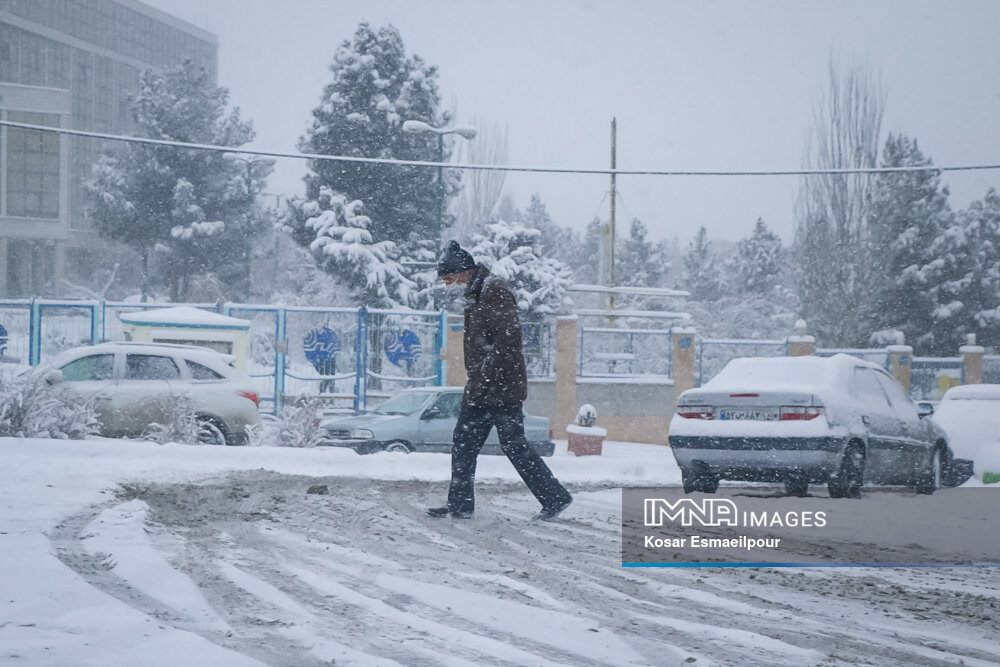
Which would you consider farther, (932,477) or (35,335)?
(35,335)

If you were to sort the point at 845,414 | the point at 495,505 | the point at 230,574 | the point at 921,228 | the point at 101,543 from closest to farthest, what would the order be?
the point at 230,574 < the point at 101,543 < the point at 495,505 < the point at 845,414 < the point at 921,228

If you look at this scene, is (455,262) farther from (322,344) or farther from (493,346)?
(322,344)

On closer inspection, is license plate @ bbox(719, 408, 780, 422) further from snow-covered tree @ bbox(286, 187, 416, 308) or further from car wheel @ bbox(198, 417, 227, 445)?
snow-covered tree @ bbox(286, 187, 416, 308)

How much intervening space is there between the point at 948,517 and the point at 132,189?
105 ft

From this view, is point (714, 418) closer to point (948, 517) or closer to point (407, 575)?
point (948, 517)

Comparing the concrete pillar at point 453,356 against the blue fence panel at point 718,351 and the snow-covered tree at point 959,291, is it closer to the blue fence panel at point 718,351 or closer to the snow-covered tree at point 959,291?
the blue fence panel at point 718,351

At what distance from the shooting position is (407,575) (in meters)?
4.87

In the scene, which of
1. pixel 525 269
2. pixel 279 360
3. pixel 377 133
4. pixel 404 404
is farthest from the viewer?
pixel 377 133

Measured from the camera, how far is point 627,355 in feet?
67.9

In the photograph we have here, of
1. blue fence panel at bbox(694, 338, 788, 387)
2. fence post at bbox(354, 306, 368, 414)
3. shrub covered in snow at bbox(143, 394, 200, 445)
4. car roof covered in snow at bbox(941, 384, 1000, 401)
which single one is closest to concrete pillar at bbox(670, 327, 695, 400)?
blue fence panel at bbox(694, 338, 788, 387)

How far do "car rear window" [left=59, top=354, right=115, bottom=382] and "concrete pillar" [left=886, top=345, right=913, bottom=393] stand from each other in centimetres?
1661

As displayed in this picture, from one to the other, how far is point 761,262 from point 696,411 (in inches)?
2187

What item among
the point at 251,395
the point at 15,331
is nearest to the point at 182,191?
the point at 15,331

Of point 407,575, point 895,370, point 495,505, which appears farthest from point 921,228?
point 407,575
